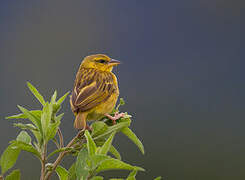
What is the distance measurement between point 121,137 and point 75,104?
453cm

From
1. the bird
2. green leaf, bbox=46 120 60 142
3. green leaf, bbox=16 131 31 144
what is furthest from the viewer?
the bird

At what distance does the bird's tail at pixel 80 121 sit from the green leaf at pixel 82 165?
0.91 meters

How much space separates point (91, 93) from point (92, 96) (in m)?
0.05

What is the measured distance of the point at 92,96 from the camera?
373cm

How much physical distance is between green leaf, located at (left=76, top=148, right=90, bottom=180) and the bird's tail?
0.91 metres

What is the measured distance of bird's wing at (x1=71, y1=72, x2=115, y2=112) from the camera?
3.56 meters

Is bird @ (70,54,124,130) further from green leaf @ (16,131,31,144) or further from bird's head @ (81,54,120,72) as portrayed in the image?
green leaf @ (16,131,31,144)

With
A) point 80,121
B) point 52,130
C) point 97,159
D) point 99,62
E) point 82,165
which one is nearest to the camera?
point 97,159

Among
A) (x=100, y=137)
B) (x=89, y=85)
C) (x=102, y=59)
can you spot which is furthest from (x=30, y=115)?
(x=102, y=59)

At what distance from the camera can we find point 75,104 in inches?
139

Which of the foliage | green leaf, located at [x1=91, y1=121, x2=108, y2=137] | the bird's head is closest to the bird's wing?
the bird's head

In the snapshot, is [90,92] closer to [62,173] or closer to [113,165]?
[62,173]

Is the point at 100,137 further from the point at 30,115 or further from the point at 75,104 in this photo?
the point at 75,104

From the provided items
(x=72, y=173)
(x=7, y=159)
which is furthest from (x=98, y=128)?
(x=7, y=159)
